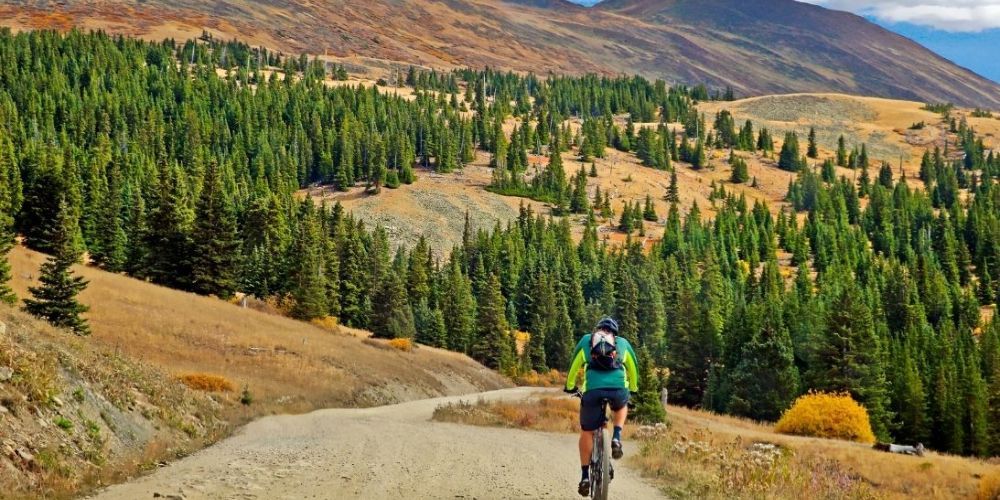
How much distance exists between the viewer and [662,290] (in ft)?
403

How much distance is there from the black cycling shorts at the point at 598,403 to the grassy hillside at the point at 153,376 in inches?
300

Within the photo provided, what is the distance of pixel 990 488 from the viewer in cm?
2181

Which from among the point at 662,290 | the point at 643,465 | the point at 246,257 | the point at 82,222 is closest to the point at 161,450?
the point at 643,465

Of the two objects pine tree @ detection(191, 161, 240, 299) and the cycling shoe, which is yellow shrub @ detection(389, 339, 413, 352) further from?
the cycling shoe

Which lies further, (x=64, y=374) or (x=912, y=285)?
(x=912, y=285)

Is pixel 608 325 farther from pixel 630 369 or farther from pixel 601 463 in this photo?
pixel 601 463

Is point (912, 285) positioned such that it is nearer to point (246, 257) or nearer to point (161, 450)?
point (246, 257)

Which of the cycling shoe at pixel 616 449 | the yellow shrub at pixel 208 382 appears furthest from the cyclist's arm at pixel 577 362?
the yellow shrub at pixel 208 382

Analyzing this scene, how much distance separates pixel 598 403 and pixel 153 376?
16889 millimetres

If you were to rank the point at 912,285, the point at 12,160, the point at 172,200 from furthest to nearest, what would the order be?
the point at 912,285 < the point at 12,160 < the point at 172,200

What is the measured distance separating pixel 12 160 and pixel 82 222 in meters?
9.11

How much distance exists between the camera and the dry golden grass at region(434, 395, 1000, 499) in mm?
14789

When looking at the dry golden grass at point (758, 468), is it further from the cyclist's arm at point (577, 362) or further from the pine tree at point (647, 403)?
the pine tree at point (647, 403)

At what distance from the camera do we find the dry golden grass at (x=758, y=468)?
48.5 feet
